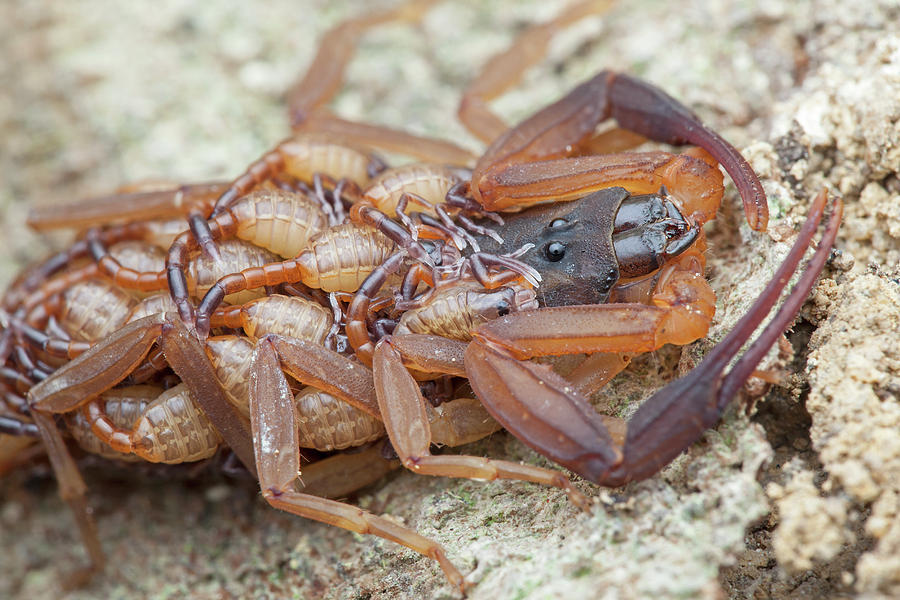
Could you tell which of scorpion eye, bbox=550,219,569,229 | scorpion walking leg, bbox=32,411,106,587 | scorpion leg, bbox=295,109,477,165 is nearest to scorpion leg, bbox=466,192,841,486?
scorpion eye, bbox=550,219,569,229

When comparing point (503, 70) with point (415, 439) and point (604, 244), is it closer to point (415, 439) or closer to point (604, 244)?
point (604, 244)

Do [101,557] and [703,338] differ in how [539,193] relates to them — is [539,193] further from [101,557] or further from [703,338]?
[101,557]

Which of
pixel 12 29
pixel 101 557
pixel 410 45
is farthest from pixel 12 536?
pixel 410 45

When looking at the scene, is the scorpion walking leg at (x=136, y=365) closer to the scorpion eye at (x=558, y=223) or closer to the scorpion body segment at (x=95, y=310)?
the scorpion body segment at (x=95, y=310)

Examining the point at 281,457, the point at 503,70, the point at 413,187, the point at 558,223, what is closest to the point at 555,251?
the point at 558,223

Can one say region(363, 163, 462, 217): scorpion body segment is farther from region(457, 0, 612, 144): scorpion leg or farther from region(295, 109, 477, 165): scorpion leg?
region(457, 0, 612, 144): scorpion leg

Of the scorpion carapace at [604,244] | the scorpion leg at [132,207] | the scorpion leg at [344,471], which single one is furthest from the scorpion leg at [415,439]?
the scorpion leg at [132,207]
